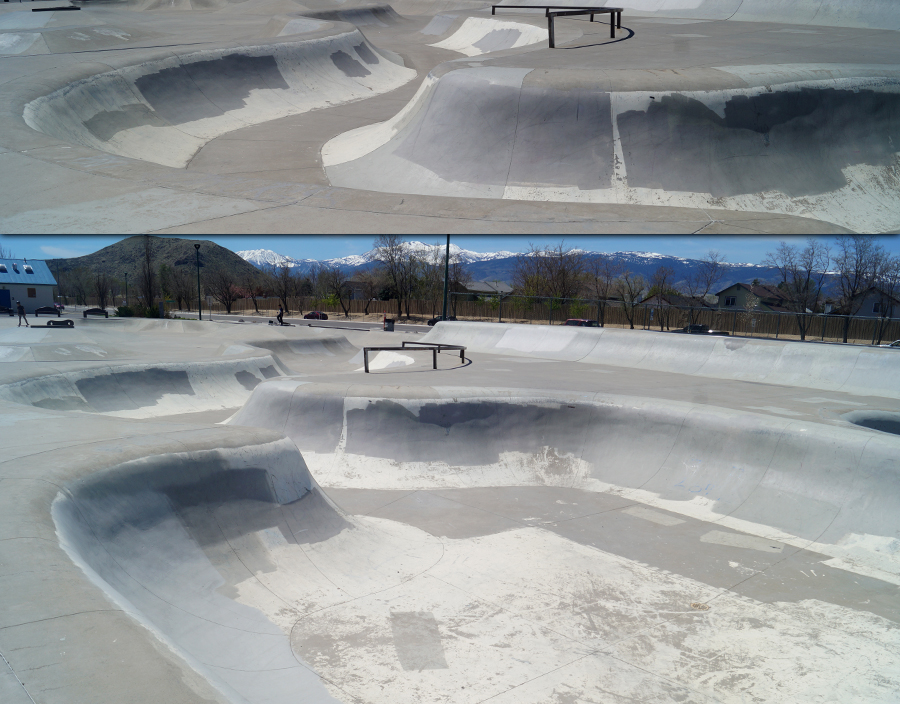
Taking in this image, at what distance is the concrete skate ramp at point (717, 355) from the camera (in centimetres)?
1108

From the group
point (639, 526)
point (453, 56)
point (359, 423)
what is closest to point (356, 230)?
point (359, 423)

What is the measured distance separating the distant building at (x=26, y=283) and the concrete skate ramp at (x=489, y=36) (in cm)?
4019

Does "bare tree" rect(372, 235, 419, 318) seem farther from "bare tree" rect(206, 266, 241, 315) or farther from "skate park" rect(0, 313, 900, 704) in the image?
"skate park" rect(0, 313, 900, 704)

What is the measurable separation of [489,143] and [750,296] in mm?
44795

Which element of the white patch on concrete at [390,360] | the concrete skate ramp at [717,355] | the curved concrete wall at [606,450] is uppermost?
the concrete skate ramp at [717,355]

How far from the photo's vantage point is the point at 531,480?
9148mm

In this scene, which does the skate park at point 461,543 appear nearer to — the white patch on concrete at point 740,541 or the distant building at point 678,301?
the white patch on concrete at point 740,541

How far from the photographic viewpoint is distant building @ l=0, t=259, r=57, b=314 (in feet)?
156

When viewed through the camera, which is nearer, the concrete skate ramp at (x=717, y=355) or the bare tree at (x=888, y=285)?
the concrete skate ramp at (x=717, y=355)

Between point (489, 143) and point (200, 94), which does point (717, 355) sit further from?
point (200, 94)

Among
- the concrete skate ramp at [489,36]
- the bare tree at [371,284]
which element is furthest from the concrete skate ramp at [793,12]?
the bare tree at [371,284]

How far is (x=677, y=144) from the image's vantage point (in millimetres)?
9555

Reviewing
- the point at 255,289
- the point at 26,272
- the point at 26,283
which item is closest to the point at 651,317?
the point at 26,283

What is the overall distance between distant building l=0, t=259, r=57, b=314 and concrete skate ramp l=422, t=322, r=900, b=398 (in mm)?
45648
